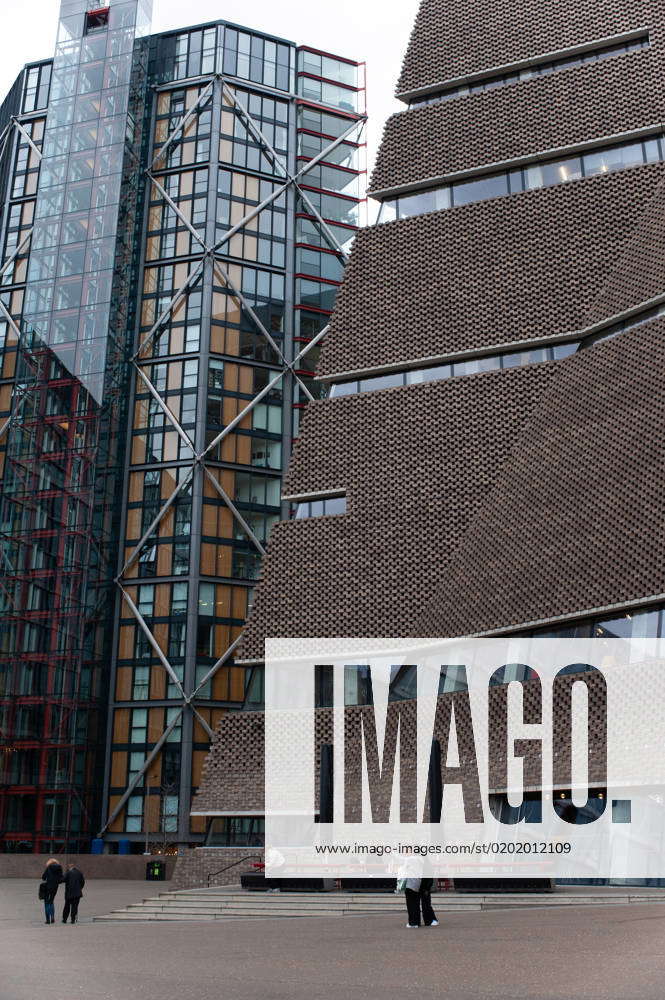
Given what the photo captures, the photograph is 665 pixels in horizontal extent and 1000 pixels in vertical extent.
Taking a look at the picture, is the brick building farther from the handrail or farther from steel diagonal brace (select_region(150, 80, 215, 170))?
steel diagonal brace (select_region(150, 80, 215, 170))

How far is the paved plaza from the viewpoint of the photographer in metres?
9.61

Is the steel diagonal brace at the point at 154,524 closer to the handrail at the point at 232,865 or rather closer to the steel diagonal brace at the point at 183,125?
the steel diagonal brace at the point at 183,125

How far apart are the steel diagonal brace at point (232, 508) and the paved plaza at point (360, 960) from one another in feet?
150

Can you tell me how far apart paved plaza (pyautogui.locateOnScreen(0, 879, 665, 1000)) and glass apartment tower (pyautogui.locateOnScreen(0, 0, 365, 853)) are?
3815cm

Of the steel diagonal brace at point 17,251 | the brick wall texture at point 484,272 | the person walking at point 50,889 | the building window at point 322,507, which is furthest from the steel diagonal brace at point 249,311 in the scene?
the person walking at point 50,889

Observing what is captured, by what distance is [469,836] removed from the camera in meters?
28.5

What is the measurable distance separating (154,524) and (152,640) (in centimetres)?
727

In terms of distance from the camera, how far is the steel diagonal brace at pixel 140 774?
2393 inches

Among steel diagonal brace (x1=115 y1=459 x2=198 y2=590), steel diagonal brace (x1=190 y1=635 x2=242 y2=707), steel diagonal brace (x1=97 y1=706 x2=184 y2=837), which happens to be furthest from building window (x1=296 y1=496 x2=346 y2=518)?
steel diagonal brace (x1=115 y1=459 x2=198 y2=590)

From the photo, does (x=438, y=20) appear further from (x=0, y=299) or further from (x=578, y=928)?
(x=0, y=299)

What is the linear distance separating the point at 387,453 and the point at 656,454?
33.1 ft

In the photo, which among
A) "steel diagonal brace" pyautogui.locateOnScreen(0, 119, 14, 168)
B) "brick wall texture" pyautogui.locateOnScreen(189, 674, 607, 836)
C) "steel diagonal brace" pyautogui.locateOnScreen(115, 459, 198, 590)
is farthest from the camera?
"steel diagonal brace" pyautogui.locateOnScreen(0, 119, 14, 168)

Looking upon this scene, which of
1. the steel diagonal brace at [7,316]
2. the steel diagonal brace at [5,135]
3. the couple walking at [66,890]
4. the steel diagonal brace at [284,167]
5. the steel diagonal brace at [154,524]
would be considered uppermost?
the steel diagonal brace at [5,135]

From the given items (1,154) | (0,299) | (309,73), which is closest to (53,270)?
(0,299)
